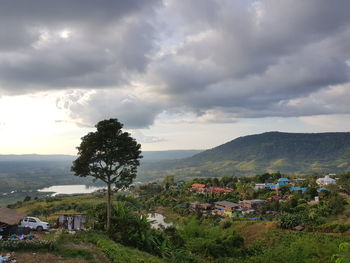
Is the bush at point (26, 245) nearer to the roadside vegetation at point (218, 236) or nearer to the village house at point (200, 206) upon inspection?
the roadside vegetation at point (218, 236)

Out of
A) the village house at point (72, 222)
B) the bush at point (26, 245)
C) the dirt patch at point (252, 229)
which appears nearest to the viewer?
the bush at point (26, 245)

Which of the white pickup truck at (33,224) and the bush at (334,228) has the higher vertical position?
the white pickup truck at (33,224)

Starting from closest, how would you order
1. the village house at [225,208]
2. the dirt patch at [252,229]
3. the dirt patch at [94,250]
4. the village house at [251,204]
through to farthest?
the dirt patch at [94,250] → the dirt patch at [252,229] → the village house at [225,208] → the village house at [251,204]

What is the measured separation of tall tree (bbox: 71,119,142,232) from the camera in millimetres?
22984

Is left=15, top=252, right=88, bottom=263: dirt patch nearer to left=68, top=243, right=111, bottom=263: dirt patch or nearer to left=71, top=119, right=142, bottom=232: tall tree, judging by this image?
left=68, top=243, right=111, bottom=263: dirt patch

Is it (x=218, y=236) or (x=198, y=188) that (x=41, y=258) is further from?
(x=198, y=188)

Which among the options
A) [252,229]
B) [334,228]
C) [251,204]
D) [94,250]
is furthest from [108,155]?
[251,204]

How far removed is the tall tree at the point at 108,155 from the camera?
22984 mm

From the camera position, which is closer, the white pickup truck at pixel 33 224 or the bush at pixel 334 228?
the white pickup truck at pixel 33 224

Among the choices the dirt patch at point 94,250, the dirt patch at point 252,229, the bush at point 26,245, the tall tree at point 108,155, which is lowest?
the dirt patch at point 252,229

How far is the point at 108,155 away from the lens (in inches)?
922

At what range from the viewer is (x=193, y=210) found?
62156 mm

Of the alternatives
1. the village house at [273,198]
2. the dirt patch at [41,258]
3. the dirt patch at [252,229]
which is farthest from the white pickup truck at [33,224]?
the village house at [273,198]

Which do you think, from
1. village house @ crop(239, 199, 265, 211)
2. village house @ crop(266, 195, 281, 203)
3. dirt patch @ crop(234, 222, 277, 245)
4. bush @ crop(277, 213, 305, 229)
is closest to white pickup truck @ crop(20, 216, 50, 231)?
dirt patch @ crop(234, 222, 277, 245)
